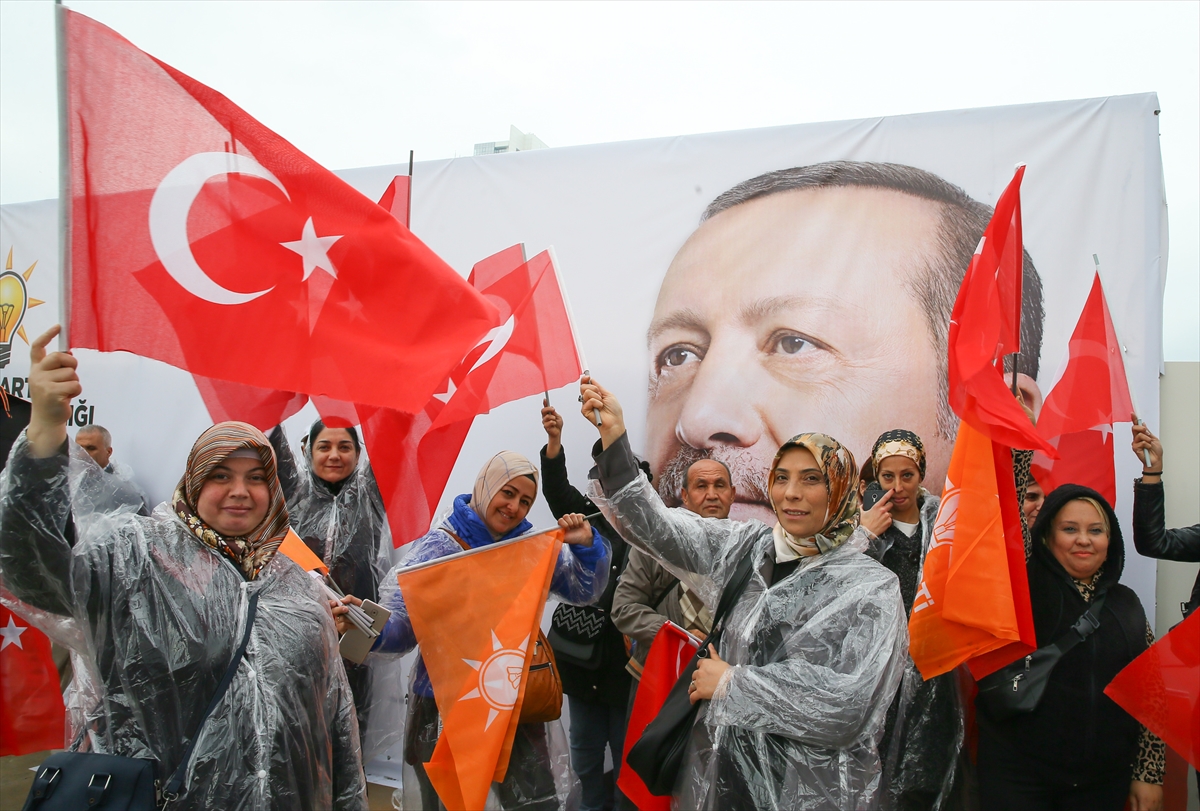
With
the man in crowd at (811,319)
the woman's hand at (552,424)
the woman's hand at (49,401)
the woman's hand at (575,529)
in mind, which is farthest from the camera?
the man in crowd at (811,319)

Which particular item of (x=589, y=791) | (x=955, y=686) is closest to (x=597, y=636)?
(x=589, y=791)

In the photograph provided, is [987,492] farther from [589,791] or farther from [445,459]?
[589,791]

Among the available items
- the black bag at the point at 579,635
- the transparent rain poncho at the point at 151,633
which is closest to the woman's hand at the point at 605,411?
the transparent rain poncho at the point at 151,633

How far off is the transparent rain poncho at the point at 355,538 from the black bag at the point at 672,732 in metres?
1.82

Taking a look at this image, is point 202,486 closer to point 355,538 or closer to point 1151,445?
point 355,538

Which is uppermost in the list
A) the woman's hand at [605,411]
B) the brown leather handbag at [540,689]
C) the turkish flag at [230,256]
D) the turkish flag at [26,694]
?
the turkish flag at [230,256]

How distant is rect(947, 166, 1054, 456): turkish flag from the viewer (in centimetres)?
245

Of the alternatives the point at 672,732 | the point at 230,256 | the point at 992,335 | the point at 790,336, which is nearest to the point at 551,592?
the point at 672,732

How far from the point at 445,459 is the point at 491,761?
99 centimetres

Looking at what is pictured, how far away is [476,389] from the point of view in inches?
124

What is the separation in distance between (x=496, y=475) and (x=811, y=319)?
204 cm

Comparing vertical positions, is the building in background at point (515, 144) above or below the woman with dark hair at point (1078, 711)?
above

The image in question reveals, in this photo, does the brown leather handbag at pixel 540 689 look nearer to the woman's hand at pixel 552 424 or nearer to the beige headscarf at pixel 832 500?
the woman's hand at pixel 552 424

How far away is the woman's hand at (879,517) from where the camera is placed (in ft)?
9.62
